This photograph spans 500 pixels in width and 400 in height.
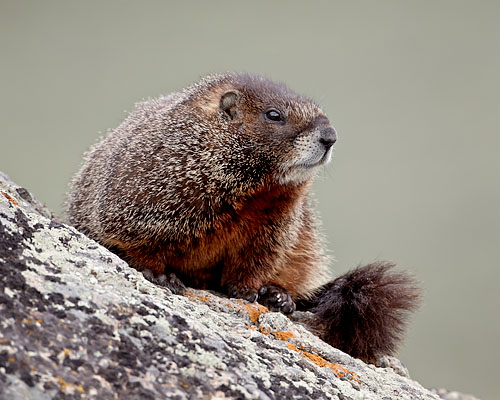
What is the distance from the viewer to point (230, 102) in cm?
A: 459

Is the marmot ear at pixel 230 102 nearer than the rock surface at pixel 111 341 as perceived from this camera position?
No

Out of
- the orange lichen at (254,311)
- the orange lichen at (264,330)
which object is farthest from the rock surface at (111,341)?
the orange lichen at (254,311)

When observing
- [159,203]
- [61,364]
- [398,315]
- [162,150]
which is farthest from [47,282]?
[398,315]

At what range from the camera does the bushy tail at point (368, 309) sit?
421 cm

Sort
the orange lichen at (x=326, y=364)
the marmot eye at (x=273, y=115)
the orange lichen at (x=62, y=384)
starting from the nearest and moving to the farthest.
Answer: the orange lichen at (x=62, y=384) → the orange lichen at (x=326, y=364) → the marmot eye at (x=273, y=115)

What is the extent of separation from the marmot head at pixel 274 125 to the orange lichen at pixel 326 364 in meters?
1.41

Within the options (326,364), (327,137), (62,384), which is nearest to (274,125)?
(327,137)

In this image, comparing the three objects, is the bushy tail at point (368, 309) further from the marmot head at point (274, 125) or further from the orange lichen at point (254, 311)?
the marmot head at point (274, 125)

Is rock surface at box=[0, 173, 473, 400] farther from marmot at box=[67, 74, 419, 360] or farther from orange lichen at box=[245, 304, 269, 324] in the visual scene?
marmot at box=[67, 74, 419, 360]

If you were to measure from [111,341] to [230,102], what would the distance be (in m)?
2.64

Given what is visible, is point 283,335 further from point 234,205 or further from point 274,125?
point 274,125

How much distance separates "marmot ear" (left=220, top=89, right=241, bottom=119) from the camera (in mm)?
4570

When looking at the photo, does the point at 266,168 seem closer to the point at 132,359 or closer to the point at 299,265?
the point at 299,265

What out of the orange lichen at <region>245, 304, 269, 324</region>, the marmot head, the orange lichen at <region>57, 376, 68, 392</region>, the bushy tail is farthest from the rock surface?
the marmot head
